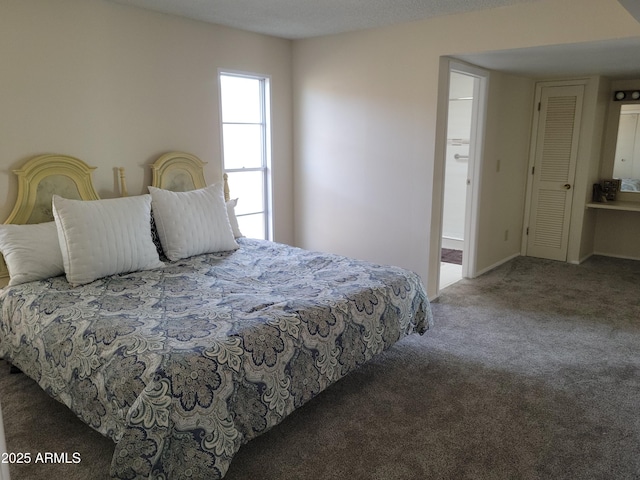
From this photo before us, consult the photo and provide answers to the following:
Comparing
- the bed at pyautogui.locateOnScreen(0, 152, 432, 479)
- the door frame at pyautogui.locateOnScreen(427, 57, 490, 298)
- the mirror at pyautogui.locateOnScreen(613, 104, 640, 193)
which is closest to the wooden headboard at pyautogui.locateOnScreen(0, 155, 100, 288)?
the bed at pyautogui.locateOnScreen(0, 152, 432, 479)

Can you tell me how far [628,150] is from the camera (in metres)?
5.43

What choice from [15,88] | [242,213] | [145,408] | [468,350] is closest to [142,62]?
[15,88]

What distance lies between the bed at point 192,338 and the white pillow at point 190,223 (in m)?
0.03

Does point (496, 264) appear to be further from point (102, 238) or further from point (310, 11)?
point (102, 238)

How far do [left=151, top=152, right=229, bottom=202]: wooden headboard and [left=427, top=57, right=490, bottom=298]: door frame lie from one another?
1.93 meters

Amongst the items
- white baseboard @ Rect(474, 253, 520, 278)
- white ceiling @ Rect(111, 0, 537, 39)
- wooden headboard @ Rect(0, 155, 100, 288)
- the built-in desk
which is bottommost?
white baseboard @ Rect(474, 253, 520, 278)

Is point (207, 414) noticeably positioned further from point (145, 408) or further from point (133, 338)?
point (133, 338)

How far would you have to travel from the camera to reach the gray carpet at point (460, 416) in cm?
217

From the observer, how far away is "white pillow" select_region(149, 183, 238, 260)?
345cm

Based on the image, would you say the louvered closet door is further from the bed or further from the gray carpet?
the bed

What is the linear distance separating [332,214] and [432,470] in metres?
2.95

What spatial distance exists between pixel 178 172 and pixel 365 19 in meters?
1.88

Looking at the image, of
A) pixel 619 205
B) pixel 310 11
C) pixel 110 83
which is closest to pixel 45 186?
pixel 110 83

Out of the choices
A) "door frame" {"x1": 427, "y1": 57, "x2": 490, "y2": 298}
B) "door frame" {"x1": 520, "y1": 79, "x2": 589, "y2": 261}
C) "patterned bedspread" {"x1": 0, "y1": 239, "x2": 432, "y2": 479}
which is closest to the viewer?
"patterned bedspread" {"x1": 0, "y1": 239, "x2": 432, "y2": 479}
